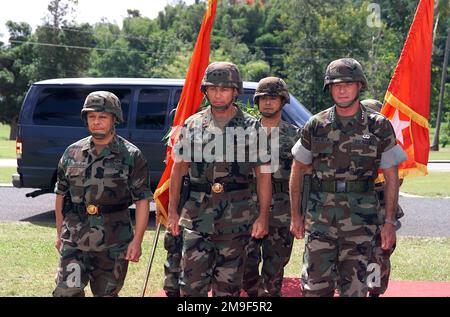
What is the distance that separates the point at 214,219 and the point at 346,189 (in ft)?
2.86

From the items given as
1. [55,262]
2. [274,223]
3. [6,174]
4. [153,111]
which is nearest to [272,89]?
[274,223]

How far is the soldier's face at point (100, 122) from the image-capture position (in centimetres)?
473

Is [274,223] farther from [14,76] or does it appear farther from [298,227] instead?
[14,76]

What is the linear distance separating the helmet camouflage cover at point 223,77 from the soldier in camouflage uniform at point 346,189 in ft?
1.95

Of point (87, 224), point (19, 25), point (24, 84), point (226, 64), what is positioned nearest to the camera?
point (87, 224)

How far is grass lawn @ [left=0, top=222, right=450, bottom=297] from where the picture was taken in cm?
681

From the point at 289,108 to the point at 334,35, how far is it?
1631 inches

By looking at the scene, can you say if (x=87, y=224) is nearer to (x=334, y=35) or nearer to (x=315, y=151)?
(x=315, y=151)

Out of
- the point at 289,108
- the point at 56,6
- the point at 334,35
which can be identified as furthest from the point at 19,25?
the point at 289,108

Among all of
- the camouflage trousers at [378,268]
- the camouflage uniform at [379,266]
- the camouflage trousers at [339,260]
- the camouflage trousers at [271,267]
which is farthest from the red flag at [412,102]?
the camouflage trousers at [339,260]

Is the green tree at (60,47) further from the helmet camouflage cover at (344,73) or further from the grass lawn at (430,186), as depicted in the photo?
the helmet camouflage cover at (344,73)

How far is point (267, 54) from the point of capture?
239 ft

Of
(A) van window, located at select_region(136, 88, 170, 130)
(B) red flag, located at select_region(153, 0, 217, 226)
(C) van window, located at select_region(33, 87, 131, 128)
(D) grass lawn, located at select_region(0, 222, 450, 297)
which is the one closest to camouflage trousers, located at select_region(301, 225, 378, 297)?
(B) red flag, located at select_region(153, 0, 217, 226)

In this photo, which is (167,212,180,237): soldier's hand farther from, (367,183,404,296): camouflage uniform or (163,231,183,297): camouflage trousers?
(367,183,404,296): camouflage uniform
